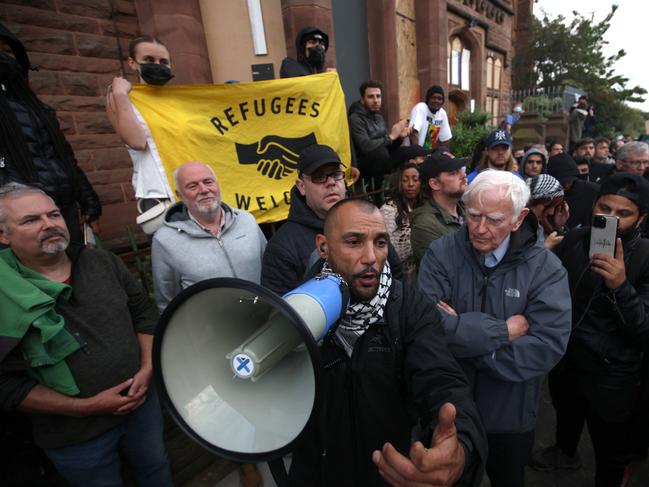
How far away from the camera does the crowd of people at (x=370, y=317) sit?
1.41 m

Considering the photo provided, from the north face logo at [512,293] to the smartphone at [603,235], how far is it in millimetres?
648

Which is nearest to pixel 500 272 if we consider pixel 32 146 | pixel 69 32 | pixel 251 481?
pixel 251 481

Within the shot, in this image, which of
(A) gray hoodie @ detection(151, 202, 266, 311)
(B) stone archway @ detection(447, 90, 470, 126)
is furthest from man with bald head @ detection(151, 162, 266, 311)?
(B) stone archway @ detection(447, 90, 470, 126)

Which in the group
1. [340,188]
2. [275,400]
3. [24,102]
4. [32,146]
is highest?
[24,102]

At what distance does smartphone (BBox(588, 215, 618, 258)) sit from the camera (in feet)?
6.60

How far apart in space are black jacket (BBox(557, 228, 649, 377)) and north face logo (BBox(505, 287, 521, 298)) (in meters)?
0.64

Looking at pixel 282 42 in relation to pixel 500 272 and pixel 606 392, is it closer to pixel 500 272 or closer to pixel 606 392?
pixel 500 272

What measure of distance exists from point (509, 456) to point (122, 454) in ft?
7.83

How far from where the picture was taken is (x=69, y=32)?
394 cm

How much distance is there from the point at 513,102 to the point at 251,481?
21.0 meters

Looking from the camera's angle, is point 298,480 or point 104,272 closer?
point 298,480

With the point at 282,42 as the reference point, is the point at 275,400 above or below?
below

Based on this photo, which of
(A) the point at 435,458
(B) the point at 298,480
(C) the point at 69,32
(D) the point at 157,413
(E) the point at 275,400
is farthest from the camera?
(C) the point at 69,32

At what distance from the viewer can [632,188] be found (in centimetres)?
214
